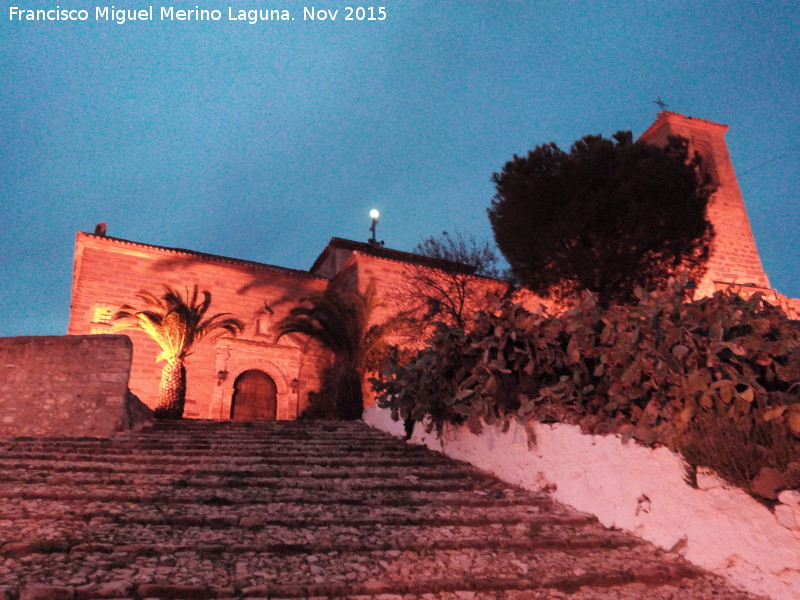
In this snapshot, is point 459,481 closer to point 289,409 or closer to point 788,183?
point 289,409

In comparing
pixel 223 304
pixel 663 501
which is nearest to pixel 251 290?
pixel 223 304

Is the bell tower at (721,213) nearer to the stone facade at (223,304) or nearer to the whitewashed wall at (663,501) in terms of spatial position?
the stone facade at (223,304)

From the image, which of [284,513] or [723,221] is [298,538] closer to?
[284,513]

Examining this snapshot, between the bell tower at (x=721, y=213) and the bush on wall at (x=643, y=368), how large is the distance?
540 inches

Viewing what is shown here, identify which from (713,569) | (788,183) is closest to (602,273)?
(713,569)

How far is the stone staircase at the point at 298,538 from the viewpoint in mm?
2750

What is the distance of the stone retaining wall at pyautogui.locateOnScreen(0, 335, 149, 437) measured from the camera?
7.70 meters

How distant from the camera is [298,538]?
11.4 feet

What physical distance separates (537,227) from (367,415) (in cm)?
847

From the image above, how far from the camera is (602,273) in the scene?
49.7ft

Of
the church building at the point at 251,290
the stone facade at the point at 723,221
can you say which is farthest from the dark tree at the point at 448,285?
the stone facade at the point at 723,221

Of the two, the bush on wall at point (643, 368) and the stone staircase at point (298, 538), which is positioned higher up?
the bush on wall at point (643, 368)

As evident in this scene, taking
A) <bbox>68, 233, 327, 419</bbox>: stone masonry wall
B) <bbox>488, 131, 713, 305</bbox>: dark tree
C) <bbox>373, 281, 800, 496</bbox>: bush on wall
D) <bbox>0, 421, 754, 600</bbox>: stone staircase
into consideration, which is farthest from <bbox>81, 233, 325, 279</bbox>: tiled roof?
<bbox>373, 281, 800, 496</bbox>: bush on wall

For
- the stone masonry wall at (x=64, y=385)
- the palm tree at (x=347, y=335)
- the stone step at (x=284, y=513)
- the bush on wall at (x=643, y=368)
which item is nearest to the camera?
the bush on wall at (x=643, y=368)
